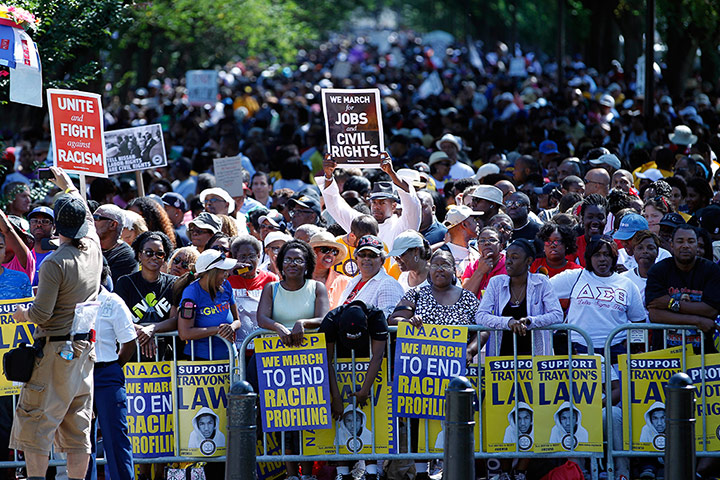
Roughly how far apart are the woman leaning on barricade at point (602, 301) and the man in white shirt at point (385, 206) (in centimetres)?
216

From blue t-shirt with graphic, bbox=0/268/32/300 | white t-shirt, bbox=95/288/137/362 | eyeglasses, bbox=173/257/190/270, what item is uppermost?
eyeglasses, bbox=173/257/190/270

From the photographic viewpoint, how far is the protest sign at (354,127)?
1170 cm

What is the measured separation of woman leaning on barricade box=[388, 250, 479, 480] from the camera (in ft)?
27.7

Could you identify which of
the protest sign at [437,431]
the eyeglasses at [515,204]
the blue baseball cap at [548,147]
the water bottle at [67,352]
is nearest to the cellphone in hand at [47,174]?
the water bottle at [67,352]

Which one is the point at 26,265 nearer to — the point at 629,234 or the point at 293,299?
the point at 293,299

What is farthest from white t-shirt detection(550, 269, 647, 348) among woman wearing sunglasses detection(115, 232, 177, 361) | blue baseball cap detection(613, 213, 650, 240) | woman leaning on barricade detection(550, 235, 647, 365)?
woman wearing sunglasses detection(115, 232, 177, 361)

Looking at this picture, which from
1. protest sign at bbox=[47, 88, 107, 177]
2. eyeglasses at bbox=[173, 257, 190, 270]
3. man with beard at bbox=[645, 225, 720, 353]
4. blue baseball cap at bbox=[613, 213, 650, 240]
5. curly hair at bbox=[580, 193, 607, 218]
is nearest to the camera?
man with beard at bbox=[645, 225, 720, 353]

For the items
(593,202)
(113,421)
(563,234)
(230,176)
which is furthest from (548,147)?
(113,421)

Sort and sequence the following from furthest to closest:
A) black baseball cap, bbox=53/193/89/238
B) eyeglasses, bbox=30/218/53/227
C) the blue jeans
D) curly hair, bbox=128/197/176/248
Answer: curly hair, bbox=128/197/176/248 < eyeglasses, bbox=30/218/53/227 < the blue jeans < black baseball cap, bbox=53/193/89/238

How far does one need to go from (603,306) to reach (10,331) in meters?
4.20

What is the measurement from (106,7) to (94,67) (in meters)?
0.76

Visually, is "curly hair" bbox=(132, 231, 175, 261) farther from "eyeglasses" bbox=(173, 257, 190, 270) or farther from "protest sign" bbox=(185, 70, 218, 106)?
"protest sign" bbox=(185, 70, 218, 106)

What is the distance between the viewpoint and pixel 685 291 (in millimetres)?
8297

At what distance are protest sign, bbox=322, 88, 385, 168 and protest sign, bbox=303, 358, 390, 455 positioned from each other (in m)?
3.65
